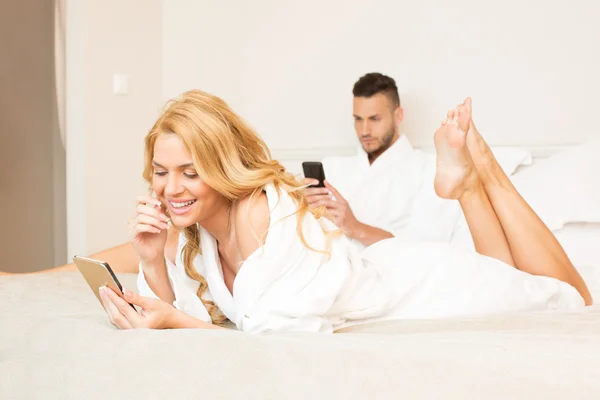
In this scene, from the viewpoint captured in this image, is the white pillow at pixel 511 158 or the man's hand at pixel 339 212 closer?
the man's hand at pixel 339 212

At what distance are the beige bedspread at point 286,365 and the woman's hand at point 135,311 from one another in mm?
38

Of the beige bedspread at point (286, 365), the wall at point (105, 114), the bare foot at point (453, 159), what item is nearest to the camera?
the beige bedspread at point (286, 365)

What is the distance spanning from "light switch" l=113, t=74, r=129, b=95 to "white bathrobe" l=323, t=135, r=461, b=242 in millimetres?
1209

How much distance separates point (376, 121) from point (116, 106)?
4.46 feet

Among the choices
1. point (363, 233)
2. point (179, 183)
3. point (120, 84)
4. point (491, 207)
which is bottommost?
point (363, 233)

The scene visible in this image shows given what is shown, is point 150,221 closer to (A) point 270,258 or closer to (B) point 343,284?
(A) point 270,258

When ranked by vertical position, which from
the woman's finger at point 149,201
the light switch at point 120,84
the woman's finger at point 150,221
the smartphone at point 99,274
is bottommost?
the smartphone at point 99,274

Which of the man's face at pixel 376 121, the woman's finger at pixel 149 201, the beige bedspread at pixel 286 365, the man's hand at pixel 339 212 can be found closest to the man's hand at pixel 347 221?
the man's hand at pixel 339 212

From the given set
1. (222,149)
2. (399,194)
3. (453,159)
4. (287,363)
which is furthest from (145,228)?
(399,194)

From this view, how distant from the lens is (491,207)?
2.12 meters

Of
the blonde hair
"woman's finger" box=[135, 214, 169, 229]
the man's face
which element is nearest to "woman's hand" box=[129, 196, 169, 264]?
"woman's finger" box=[135, 214, 169, 229]

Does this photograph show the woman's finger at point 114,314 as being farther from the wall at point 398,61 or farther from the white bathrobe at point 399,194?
the wall at point 398,61

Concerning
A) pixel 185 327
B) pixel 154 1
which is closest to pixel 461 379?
pixel 185 327

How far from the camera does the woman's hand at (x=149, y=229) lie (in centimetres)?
155
